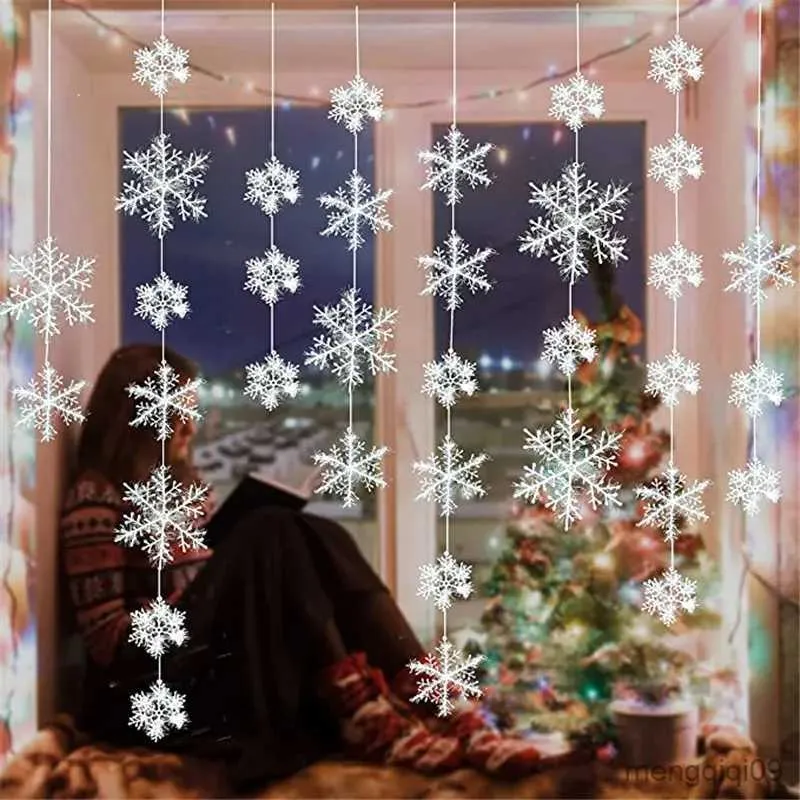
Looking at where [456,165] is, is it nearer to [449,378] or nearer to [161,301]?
[449,378]

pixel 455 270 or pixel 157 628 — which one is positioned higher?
pixel 455 270

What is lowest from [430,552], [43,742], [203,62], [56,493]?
[43,742]

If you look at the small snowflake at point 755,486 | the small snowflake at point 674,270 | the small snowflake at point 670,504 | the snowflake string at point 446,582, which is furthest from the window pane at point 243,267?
the small snowflake at point 755,486

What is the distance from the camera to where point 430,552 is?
6.54 ft

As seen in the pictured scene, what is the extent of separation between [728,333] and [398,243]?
2.30 feet

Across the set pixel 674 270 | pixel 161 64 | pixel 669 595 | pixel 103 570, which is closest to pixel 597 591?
pixel 669 595

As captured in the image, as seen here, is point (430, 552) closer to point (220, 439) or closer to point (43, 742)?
point (220, 439)

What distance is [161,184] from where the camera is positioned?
1942 millimetres

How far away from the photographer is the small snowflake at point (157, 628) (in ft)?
6.37

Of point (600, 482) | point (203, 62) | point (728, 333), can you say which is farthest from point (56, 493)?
point (728, 333)

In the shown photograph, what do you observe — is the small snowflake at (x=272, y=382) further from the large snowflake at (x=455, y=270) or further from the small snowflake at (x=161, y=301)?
the large snowflake at (x=455, y=270)

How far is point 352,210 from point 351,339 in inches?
10.3

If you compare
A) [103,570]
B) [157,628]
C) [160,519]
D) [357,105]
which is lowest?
[157,628]

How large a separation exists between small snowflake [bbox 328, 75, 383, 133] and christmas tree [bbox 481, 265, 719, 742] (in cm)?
56
